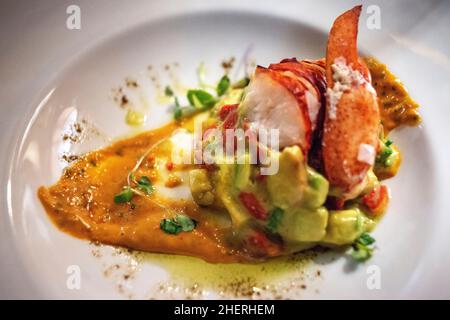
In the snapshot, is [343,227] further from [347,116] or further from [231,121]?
[231,121]

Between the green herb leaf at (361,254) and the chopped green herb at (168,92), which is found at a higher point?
the chopped green herb at (168,92)

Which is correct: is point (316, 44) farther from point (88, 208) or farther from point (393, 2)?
point (88, 208)

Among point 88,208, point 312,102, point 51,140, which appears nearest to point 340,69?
point 312,102

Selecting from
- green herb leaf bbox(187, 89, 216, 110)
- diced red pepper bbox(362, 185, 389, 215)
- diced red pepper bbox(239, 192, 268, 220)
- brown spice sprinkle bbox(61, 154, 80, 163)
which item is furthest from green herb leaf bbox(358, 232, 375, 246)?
brown spice sprinkle bbox(61, 154, 80, 163)

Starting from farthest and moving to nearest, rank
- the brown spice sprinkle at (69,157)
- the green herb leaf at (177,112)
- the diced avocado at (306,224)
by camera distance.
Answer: the green herb leaf at (177,112), the brown spice sprinkle at (69,157), the diced avocado at (306,224)

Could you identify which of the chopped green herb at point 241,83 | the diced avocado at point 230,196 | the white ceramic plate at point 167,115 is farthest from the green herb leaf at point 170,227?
the chopped green herb at point 241,83

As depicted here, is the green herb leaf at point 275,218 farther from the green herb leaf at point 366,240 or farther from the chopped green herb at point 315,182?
the green herb leaf at point 366,240

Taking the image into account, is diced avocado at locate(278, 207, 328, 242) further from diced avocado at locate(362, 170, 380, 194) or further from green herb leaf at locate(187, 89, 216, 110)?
green herb leaf at locate(187, 89, 216, 110)
